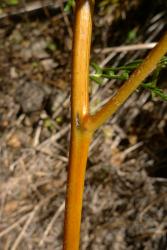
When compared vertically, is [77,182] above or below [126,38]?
below

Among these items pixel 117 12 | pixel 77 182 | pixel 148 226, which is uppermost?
pixel 117 12

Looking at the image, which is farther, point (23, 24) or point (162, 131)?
point (23, 24)

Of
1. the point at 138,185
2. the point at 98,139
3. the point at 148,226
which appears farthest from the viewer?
the point at 98,139

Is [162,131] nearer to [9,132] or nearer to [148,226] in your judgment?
[148,226]

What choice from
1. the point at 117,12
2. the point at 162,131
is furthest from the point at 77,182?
the point at 117,12

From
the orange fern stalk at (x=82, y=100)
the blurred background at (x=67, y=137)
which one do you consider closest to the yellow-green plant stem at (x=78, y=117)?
the orange fern stalk at (x=82, y=100)

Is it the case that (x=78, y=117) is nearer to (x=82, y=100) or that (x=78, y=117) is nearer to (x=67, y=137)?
(x=82, y=100)

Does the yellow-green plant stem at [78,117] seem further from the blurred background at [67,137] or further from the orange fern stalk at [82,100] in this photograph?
the blurred background at [67,137]

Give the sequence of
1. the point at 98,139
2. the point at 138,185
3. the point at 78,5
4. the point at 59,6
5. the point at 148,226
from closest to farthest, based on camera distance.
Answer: the point at 78,5, the point at 148,226, the point at 138,185, the point at 98,139, the point at 59,6
